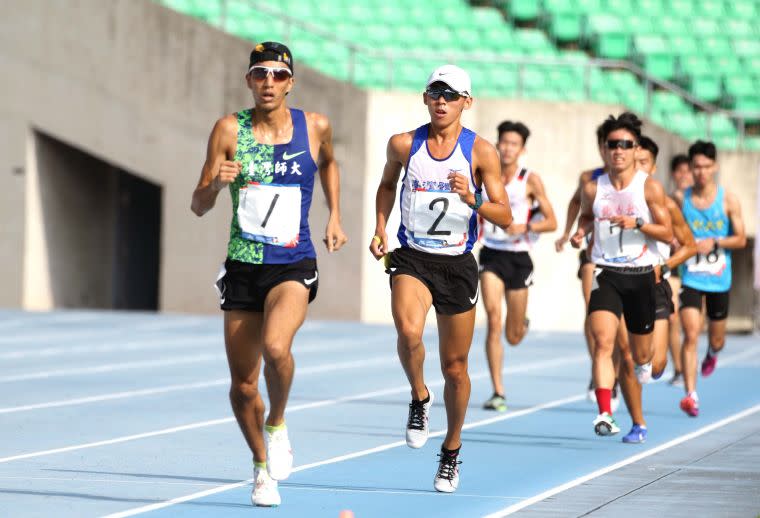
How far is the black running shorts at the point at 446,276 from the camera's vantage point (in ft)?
28.6

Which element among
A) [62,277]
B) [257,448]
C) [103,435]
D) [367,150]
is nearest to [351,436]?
[103,435]

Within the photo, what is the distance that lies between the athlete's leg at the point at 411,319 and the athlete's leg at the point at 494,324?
4.68 meters

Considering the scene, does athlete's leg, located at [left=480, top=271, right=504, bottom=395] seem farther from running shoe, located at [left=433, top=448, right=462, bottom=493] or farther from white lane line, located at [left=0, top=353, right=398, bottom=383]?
running shoe, located at [left=433, top=448, right=462, bottom=493]

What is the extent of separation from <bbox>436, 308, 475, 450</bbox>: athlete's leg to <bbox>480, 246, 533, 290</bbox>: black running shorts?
18.4ft

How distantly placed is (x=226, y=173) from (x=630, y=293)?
4.49 m

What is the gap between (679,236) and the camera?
12.0 meters

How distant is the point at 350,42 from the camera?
2762 centimetres

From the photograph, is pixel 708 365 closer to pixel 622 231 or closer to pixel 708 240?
pixel 708 240

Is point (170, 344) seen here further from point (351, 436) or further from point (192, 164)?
point (351, 436)

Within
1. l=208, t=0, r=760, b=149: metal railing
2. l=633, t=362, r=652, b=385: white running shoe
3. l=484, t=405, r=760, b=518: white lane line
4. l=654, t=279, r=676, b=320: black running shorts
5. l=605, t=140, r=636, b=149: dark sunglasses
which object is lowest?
l=484, t=405, r=760, b=518: white lane line

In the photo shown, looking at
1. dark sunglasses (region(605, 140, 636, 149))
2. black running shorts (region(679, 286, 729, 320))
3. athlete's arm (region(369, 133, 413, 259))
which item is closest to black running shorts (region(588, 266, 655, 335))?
dark sunglasses (region(605, 140, 636, 149))

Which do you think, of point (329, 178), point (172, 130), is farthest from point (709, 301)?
point (172, 130)

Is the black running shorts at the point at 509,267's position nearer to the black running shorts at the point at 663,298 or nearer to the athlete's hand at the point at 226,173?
the black running shorts at the point at 663,298

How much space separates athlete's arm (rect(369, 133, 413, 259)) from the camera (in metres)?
8.75
